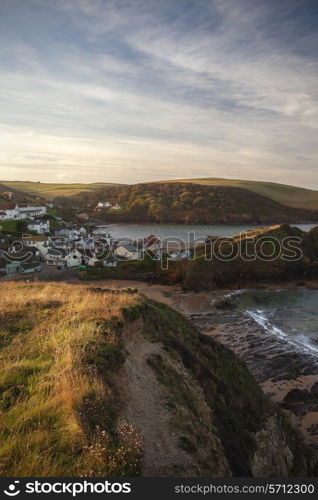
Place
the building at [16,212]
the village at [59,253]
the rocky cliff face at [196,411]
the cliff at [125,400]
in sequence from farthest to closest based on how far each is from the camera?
the building at [16,212] → the village at [59,253] → the rocky cliff face at [196,411] → the cliff at [125,400]

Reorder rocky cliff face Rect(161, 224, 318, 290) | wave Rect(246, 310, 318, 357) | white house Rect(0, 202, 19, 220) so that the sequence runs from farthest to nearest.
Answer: white house Rect(0, 202, 19, 220) < rocky cliff face Rect(161, 224, 318, 290) < wave Rect(246, 310, 318, 357)

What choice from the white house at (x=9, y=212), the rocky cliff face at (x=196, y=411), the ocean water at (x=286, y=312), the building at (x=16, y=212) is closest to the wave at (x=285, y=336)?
the ocean water at (x=286, y=312)

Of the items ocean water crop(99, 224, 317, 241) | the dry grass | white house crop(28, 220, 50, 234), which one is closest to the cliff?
the dry grass

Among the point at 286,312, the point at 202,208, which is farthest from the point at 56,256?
the point at 202,208

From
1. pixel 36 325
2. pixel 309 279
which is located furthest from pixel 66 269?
pixel 36 325

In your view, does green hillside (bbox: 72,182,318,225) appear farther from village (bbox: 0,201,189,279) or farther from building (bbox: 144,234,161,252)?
village (bbox: 0,201,189,279)

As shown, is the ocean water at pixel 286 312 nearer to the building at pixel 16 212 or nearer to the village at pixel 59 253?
the village at pixel 59 253
